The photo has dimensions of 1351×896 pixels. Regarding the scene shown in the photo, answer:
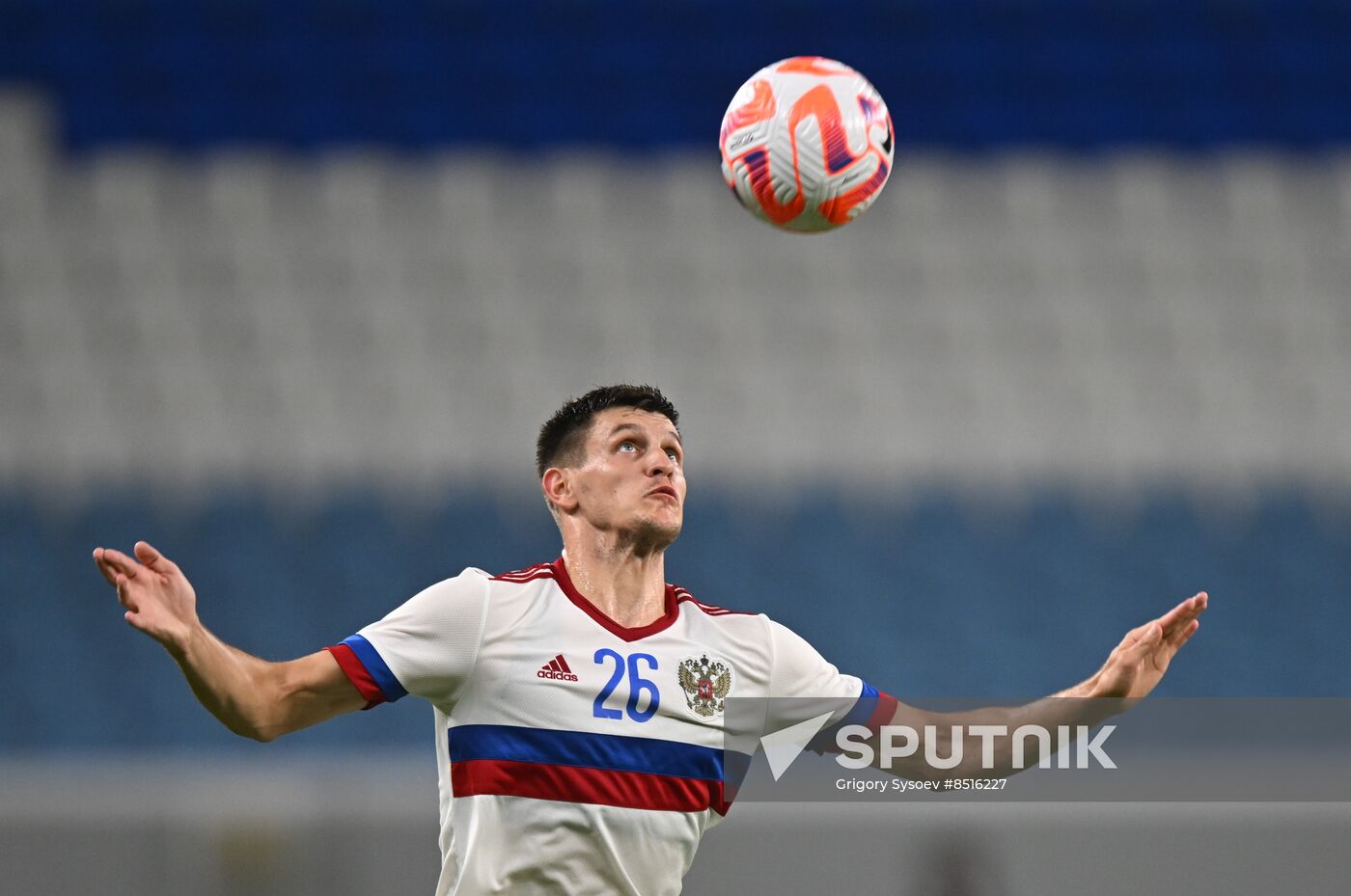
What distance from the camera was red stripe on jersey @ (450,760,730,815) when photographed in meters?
4.11

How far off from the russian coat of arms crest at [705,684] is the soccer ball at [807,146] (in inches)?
55.7

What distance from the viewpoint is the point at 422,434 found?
1004cm

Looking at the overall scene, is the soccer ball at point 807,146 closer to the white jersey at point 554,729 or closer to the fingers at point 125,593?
the white jersey at point 554,729

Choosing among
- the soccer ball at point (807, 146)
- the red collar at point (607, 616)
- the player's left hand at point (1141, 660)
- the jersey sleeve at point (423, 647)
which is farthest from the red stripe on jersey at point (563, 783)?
the soccer ball at point (807, 146)

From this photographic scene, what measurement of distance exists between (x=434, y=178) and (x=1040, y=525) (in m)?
4.57

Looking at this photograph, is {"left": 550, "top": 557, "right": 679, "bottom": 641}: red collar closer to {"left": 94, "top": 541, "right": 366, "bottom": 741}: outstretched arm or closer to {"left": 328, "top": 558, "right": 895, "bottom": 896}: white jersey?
{"left": 328, "top": 558, "right": 895, "bottom": 896}: white jersey

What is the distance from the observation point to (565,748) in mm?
4156

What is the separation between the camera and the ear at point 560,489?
4621mm

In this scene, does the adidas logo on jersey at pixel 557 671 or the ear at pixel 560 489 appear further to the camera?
the ear at pixel 560 489

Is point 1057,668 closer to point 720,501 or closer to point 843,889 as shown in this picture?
point 720,501

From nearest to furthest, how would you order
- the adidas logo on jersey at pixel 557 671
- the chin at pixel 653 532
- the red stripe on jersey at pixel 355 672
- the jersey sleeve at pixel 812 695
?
the red stripe on jersey at pixel 355 672 < the adidas logo on jersey at pixel 557 671 < the chin at pixel 653 532 < the jersey sleeve at pixel 812 695

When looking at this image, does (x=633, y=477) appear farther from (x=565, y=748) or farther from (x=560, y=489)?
(x=565, y=748)

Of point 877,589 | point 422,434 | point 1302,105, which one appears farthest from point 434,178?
point 1302,105

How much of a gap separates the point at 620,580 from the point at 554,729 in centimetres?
51
